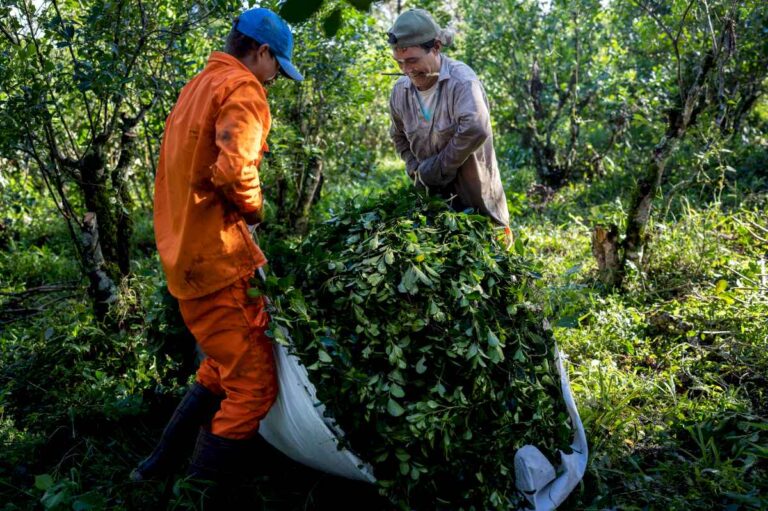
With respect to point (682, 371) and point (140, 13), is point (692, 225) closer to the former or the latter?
point (682, 371)

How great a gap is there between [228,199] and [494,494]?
1396 millimetres

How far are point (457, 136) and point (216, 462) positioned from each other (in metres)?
1.67

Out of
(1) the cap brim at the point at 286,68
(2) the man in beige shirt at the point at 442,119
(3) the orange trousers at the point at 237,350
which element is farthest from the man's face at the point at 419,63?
(3) the orange trousers at the point at 237,350

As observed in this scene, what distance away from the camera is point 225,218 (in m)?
2.36

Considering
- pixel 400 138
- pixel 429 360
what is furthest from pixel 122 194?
pixel 429 360

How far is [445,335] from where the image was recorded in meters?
2.35

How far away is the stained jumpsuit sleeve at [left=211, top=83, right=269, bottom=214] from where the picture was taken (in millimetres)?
2189

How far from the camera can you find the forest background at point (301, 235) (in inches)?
106

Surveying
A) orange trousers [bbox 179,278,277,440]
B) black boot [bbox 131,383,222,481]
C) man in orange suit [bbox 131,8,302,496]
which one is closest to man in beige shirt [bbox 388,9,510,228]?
man in orange suit [bbox 131,8,302,496]

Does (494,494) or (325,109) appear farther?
(325,109)

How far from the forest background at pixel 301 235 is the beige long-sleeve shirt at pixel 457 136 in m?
0.42

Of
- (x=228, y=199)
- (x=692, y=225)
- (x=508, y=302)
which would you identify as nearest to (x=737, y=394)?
(x=508, y=302)

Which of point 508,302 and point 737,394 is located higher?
point 508,302

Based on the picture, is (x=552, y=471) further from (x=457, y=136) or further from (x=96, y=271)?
(x=96, y=271)
